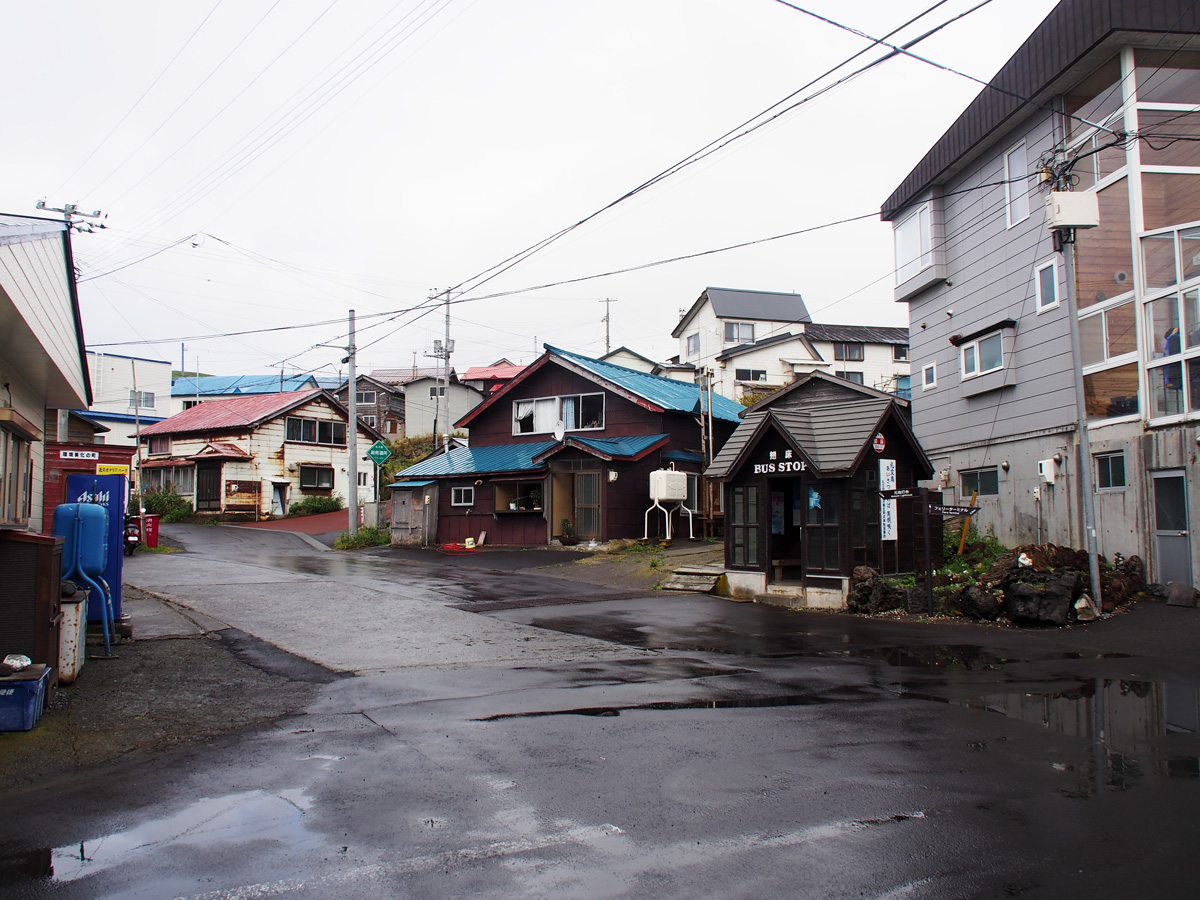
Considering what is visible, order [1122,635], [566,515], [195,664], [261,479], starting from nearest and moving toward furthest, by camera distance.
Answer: [195,664] → [1122,635] → [566,515] → [261,479]

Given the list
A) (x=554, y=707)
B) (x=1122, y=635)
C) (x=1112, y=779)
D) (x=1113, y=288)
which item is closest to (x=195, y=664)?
(x=554, y=707)

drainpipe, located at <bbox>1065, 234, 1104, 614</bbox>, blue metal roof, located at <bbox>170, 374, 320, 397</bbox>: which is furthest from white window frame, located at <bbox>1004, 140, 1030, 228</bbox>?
blue metal roof, located at <bbox>170, 374, 320, 397</bbox>

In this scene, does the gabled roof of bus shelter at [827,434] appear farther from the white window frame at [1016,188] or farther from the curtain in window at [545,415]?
the curtain in window at [545,415]

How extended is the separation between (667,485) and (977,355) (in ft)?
30.9

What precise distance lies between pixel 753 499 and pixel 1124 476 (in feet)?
21.0

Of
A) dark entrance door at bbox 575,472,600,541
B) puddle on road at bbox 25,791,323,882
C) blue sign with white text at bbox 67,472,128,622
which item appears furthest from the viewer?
dark entrance door at bbox 575,472,600,541

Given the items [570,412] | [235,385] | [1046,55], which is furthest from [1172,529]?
[235,385]

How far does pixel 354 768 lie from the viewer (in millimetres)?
5500

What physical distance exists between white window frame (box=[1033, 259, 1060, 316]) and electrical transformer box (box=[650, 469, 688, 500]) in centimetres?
1127

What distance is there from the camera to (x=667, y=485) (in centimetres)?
2492

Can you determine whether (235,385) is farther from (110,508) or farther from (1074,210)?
(1074,210)

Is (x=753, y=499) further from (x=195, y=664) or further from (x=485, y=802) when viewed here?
(x=485, y=802)

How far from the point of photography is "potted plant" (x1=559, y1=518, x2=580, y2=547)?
26.0m

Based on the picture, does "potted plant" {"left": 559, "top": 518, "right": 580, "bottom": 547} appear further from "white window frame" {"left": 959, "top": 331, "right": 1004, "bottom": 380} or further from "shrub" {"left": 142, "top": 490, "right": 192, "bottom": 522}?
"shrub" {"left": 142, "top": 490, "right": 192, "bottom": 522}
